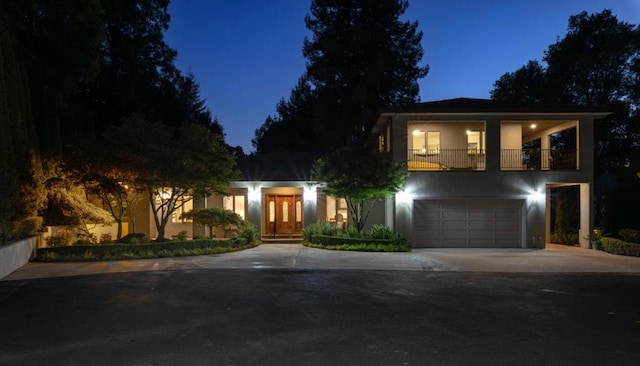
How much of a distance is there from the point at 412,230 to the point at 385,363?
13798 millimetres

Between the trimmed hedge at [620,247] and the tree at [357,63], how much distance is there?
19.3 m

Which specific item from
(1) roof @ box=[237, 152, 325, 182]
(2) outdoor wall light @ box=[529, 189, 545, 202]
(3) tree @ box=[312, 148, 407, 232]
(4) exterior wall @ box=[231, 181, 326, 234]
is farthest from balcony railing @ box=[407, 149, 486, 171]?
(1) roof @ box=[237, 152, 325, 182]

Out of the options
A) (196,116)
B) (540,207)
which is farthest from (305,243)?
(196,116)

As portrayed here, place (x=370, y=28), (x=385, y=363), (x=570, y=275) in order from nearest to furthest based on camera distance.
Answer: (x=385, y=363) < (x=570, y=275) < (x=370, y=28)

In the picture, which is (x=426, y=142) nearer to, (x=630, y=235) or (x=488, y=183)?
(x=488, y=183)

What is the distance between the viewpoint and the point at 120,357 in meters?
5.30

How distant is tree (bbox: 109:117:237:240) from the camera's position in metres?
15.7

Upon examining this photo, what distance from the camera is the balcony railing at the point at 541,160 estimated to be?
64.6 feet

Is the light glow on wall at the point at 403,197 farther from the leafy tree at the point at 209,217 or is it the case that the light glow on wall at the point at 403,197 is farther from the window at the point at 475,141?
the leafy tree at the point at 209,217

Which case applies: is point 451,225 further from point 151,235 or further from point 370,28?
point 370,28

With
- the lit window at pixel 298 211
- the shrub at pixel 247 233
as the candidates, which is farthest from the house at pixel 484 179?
the lit window at pixel 298 211

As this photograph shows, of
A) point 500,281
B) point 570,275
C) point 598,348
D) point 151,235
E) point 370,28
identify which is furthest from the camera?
point 370,28

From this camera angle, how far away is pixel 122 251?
15227 millimetres

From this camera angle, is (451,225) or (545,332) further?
(451,225)
